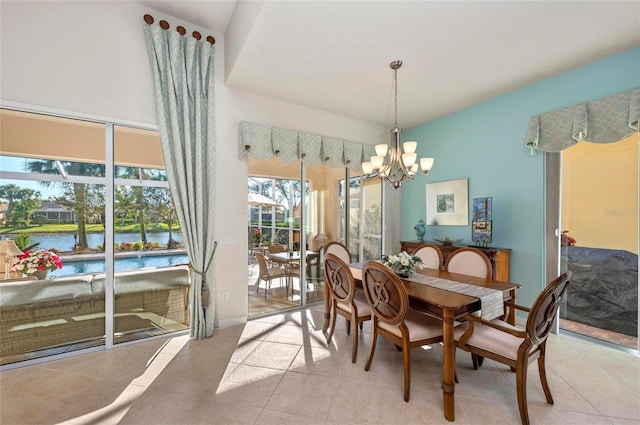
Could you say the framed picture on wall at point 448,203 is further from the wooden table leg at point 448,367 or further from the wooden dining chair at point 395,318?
the wooden table leg at point 448,367

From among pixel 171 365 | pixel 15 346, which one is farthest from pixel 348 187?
pixel 15 346

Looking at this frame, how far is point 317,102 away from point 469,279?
300 centimetres

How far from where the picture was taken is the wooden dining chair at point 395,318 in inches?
76.1

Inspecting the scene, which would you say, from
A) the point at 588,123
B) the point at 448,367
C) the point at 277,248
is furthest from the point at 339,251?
the point at 588,123

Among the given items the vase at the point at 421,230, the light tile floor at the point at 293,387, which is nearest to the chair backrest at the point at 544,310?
the light tile floor at the point at 293,387

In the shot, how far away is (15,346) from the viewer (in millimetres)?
2385

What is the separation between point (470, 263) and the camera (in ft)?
9.27

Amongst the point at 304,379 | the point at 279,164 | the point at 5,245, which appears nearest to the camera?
the point at 304,379

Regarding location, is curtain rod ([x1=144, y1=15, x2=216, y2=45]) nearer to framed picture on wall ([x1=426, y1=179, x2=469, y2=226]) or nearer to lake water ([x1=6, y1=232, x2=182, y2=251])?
lake water ([x1=6, y1=232, x2=182, y2=251])

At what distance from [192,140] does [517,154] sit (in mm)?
4068

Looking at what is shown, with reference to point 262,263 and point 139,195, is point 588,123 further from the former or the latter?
point 139,195

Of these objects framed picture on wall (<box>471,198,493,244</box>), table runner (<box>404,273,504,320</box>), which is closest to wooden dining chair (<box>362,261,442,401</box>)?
table runner (<box>404,273,504,320</box>)

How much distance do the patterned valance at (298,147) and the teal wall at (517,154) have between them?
1395mm

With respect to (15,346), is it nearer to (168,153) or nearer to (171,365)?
(171,365)
